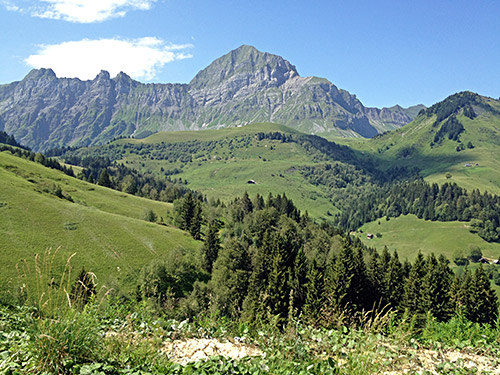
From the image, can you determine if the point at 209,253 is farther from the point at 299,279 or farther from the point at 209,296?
the point at 209,296

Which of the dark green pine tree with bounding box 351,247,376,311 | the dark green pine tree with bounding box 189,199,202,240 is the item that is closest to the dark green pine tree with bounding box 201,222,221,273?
the dark green pine tree with bounding box 189,199,202,240

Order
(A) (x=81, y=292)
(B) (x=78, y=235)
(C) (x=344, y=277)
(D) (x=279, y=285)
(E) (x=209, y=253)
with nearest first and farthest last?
(A) (x=81, y=292)
(D) (x=279, y=285)
(C) (x=344, y=277)
(B) (x=78, y=235)
(E) (x=209, y=253)

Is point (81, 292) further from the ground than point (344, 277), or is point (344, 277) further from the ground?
point (81, 292)

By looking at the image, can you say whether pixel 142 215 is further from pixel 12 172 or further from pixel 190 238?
pixel 12 172

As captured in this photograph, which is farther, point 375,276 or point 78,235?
point 78,235

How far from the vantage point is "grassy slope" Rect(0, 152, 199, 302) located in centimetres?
8006

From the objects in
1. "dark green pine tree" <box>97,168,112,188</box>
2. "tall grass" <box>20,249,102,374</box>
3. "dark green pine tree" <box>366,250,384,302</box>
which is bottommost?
"dark green pine tree" <box>366,250,384,302</box>

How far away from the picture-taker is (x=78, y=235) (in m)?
93.5

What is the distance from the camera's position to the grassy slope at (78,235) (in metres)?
80.1

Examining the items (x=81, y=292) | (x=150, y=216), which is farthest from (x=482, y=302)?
(x=150, y=216)

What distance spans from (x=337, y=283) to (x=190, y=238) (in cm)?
6707

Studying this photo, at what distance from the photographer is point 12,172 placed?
131m

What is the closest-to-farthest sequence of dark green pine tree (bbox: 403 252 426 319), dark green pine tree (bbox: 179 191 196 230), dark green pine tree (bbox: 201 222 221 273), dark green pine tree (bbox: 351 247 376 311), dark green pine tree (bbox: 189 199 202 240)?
dark green pine tree (bbox: 403 252 426 319) → dark green pine tree (bbox: 351 247 376 311) → dark green pine tree (bbox: 201 222 221 273) → dark green pine tree (bbox: 189 199 202 240) → dark green pine tree (bbox: 179 191 196 230)

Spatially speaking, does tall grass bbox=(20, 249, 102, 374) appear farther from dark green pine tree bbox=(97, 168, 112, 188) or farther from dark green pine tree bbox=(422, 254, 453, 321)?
dark green pine tree bbox=(97, 168, 112, 188)
